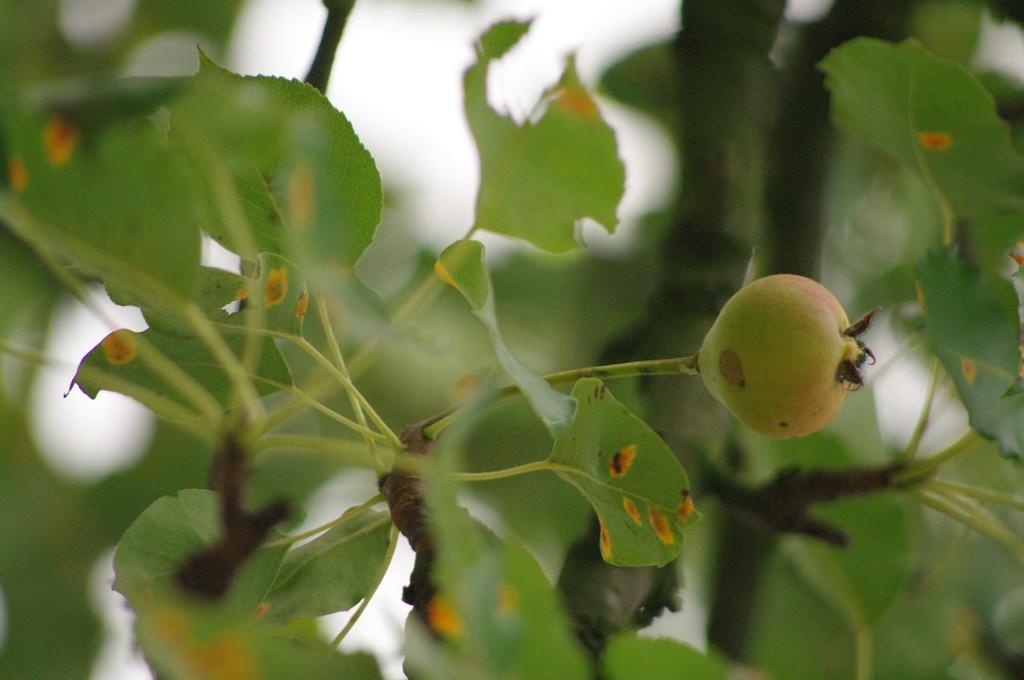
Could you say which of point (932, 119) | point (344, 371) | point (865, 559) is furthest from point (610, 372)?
point (865, 559)

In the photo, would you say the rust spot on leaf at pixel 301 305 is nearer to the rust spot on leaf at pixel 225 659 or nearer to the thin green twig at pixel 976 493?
the rust spot on leaf at pixel 225 659

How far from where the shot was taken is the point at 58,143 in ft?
1.60

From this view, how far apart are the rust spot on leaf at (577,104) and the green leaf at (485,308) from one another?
0.63 ft

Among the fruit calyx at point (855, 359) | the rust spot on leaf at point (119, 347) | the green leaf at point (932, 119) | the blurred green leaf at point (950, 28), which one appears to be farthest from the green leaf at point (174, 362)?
the blurred green leaf at point (950, 28)

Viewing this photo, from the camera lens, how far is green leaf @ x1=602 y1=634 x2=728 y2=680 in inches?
18.2

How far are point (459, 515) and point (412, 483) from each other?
0.78 feet

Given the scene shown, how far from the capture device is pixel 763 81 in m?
1.00

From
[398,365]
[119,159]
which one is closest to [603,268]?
[398,365]

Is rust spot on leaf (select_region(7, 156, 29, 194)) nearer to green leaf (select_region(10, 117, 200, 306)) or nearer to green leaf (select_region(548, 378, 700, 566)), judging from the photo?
green leaf (select_region(10, 117, 200, 306))

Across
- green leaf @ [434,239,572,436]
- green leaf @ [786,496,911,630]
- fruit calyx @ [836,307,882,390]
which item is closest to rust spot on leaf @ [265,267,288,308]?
green leaf @ [434,239,572,436]

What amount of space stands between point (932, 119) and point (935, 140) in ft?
0.06

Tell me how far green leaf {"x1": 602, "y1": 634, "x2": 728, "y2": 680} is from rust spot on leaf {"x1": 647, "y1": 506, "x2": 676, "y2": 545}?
164 mm

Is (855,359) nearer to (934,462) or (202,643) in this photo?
(934,462)

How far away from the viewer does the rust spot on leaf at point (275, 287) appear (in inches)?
25.3
